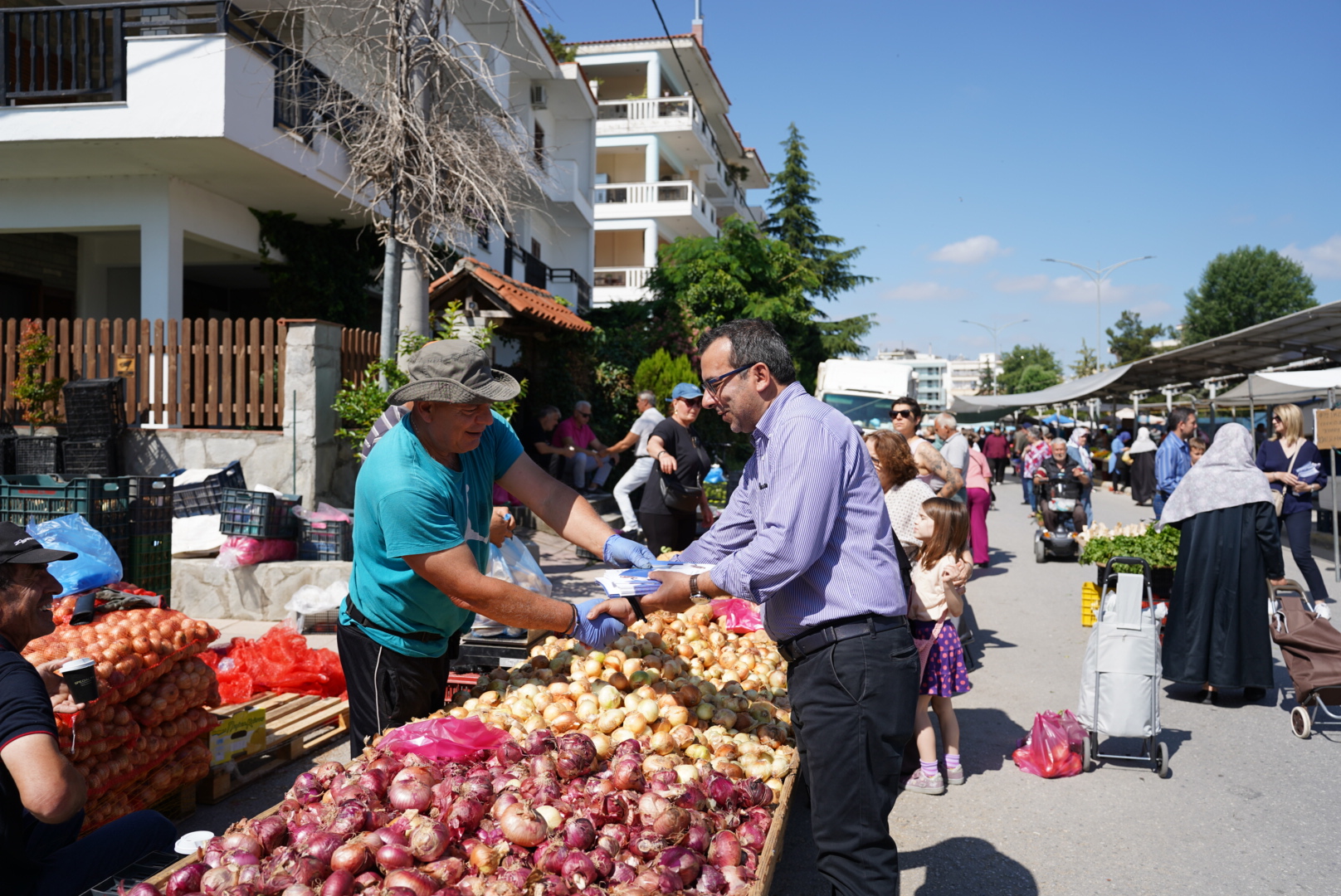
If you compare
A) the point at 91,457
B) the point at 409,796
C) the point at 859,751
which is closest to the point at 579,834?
the point at 409,796

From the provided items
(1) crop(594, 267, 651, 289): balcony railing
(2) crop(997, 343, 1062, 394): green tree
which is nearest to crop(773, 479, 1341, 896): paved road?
(1) crop(594, 267, 651, 289): balcony railing

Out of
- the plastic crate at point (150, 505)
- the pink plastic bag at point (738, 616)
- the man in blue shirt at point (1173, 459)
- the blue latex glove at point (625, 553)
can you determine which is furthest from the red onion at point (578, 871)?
the man in blue shirt at point (1173, 459)

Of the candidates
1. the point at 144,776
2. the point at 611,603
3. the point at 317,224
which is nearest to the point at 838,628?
the point at 611,603

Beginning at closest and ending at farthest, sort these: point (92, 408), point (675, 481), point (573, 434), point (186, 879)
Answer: point (186, 879) → point (675, 481) → point (92, 408) → point (573, 434)

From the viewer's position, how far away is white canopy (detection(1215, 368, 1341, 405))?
14328 millimetres

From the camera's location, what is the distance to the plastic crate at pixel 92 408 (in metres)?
9.70

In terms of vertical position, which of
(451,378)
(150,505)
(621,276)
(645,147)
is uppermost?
(645,147)

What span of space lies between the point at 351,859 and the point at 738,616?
3.99 metres

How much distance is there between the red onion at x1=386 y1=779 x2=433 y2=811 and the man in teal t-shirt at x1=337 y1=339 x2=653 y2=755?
0.62 meters

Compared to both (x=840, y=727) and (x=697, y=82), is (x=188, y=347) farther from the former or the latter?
(x=697, y=82)

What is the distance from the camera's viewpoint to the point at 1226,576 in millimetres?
6324

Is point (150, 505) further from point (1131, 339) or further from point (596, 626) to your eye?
point (1131, 339)

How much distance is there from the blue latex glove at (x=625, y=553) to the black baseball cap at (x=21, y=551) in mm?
1868

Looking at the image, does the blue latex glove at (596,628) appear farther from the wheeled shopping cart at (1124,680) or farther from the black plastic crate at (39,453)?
the black plastic crate at (39,453)
